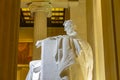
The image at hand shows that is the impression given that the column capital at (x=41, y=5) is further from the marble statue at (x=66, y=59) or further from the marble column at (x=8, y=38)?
the marble column at (x=8, y=38)

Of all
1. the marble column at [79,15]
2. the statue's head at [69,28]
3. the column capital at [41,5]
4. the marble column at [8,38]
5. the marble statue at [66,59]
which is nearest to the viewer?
the marble column at [8,38]

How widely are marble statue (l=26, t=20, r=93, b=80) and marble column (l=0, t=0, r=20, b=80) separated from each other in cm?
151

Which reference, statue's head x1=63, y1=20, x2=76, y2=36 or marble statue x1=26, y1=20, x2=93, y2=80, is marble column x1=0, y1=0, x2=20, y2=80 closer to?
marble statue x1=26, y1=20, x2=93, y2=80

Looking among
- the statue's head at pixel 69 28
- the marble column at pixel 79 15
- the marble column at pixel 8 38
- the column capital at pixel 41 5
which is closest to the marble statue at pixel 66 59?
the statue's head at pixel 69 28

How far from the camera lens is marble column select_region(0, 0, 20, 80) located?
1.87ft

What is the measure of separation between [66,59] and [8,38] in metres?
1.58

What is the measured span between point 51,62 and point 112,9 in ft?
3.97

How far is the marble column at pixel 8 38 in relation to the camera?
0.57m

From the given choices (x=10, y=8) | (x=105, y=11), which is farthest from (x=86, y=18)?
(x=10, y=8)

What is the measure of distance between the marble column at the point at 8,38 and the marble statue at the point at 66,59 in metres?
1.51

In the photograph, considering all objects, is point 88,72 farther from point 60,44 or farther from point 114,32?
point 114,32

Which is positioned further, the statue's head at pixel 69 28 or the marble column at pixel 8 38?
the statue's head at pixel 69 28

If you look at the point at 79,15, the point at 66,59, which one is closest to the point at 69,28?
the point at 66,59

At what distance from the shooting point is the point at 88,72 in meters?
2.37
